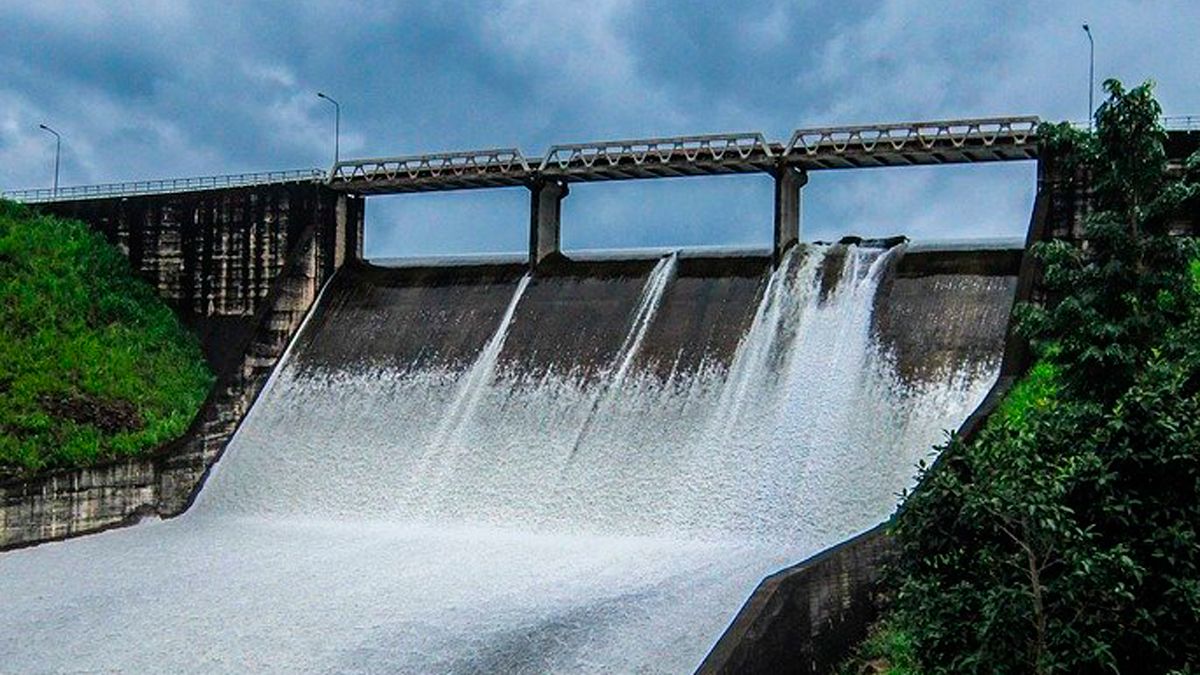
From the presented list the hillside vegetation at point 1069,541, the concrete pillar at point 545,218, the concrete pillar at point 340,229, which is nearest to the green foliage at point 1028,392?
the hillside vegetation at point 1069,541

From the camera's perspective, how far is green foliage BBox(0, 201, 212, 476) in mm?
30406

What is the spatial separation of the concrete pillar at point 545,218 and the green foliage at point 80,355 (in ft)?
32.9

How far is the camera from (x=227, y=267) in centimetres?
3916

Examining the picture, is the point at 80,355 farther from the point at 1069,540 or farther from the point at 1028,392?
the point at 1069,540

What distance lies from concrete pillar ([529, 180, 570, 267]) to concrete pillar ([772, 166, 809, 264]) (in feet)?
21.9

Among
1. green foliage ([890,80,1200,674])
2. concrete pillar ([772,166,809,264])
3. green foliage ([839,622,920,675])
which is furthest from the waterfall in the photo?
green foliage ([890,80,1200,674])

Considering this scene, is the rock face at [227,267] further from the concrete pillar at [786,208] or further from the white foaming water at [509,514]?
the concrete pillar at [786,208]

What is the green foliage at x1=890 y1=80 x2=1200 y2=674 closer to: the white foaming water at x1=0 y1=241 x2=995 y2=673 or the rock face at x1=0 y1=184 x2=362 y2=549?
the white foaming water at x1=0 y1=241 x2=995 y2=673

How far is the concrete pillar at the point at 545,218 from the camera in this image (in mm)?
35969

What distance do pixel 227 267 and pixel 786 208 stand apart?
680 inches

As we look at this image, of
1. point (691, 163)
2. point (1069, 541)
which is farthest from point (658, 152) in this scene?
point (1069, 541)

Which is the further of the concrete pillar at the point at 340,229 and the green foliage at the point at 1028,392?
the concrete pillar at the point at 340,229

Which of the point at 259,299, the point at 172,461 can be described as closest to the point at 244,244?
the point at 259,299

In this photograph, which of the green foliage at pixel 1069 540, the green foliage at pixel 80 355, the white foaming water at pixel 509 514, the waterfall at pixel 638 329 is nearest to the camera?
the green foliage at pixel 1069 540
